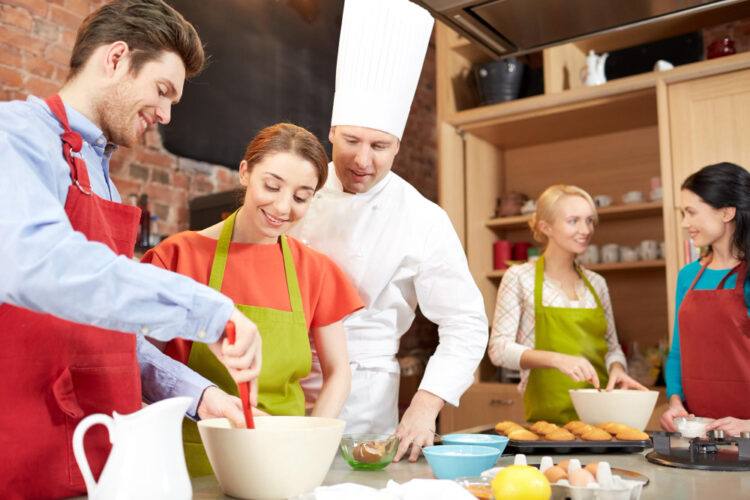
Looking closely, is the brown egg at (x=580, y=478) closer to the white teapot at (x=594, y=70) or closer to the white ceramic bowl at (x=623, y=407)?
the white ceramic bowl at (x=623, y=407)

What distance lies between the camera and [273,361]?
1.32m

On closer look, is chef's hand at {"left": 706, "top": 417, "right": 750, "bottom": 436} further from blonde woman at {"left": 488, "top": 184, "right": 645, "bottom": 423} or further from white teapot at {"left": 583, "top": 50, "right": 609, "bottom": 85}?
white teapot at {"left": 583, "top": 50, "right": 609, "bottom": 85}

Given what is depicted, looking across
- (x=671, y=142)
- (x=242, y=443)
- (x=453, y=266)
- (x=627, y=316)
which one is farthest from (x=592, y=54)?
(x=242, y=443)

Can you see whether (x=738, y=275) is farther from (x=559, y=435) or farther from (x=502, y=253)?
(x=502, y=253)

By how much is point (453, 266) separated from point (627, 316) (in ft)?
7.63

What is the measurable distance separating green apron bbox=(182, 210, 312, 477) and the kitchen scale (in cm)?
70

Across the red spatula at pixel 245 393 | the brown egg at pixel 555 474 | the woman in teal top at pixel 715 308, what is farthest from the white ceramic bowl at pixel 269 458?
the woman in teal top at pixel 715 308

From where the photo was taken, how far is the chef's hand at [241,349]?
0.82 metres

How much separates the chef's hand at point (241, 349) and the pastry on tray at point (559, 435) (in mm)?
747

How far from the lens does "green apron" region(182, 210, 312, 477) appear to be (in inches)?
51.7

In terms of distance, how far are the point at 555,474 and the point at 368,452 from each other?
0.32 meters

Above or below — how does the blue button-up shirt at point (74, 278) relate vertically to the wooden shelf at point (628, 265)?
below

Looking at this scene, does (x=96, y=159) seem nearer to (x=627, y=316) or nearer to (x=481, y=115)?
(x=481, y=115)

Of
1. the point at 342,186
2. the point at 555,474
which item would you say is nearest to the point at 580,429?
the point at 555,474
